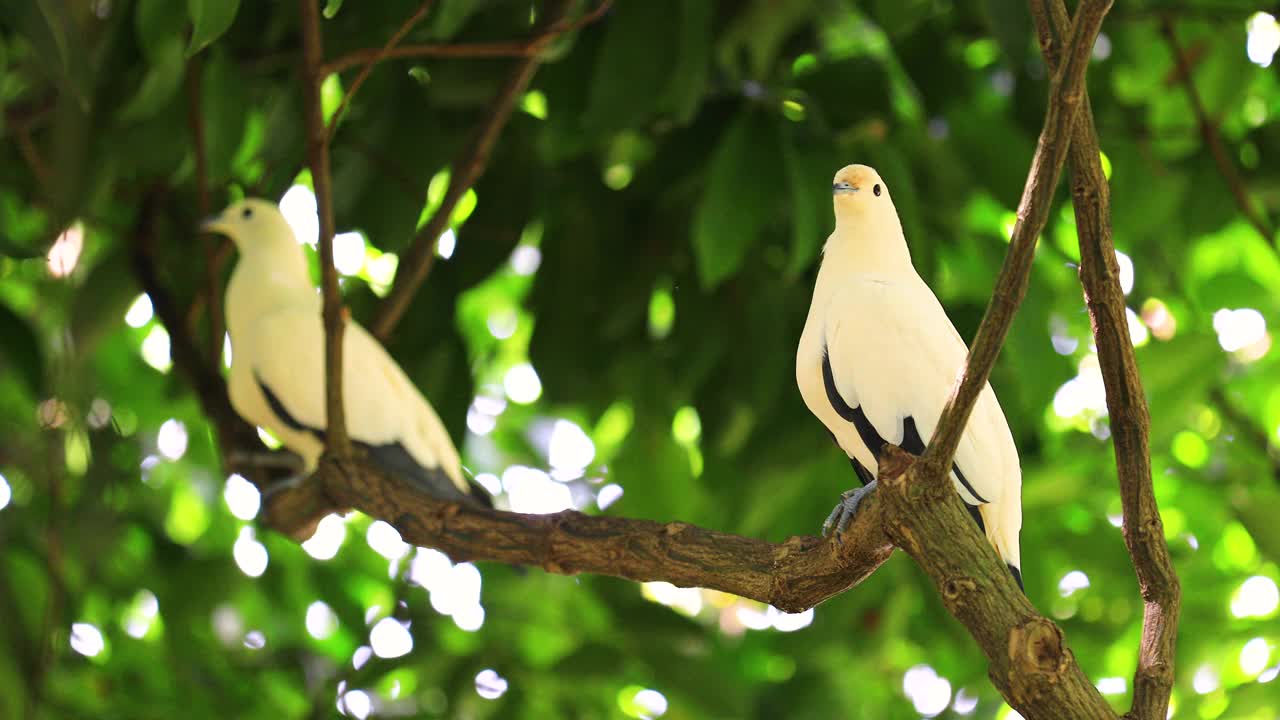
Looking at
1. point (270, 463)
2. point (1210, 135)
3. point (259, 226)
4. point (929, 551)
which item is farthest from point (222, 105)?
point (1210, 135)

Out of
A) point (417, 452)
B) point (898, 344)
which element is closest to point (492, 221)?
point (417, 452)

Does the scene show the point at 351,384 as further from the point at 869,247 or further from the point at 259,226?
the point at 869,247

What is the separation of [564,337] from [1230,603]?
2.53m

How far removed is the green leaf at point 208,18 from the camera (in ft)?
7.97

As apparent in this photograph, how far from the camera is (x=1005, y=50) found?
10.6 ft

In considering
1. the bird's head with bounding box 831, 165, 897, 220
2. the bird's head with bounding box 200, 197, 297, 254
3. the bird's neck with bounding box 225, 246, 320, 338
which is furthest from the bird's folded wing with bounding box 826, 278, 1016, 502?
the bird's head with bounding box 200, 197, 297, 254

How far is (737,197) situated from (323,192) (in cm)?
113

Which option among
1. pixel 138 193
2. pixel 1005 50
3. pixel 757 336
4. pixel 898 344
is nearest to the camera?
pixel 898 344

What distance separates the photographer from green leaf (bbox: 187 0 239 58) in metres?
2.43

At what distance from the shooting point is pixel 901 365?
6.83 ft

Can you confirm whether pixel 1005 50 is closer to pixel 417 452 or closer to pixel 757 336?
pixel 757 336

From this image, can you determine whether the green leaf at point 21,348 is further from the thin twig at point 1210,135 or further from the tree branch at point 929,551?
the thin twig at point 1210,135

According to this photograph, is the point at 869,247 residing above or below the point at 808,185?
below

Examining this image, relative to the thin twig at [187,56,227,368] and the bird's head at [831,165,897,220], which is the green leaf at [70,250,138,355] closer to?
the thin twig at [187,56,227,368]
